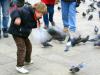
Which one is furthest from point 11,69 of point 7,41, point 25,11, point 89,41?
point 89,41

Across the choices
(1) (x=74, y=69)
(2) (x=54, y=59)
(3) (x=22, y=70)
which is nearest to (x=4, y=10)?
(2) (x=54, y=59)

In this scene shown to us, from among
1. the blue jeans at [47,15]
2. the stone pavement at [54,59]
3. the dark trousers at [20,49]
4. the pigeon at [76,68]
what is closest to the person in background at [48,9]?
the blue jeans at [47,15]

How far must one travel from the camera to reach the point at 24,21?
6.23 metres

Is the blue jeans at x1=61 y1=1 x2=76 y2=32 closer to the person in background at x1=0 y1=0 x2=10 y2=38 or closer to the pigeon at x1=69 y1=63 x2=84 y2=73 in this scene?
the person in background at x1=0 y1=0 x2=10 y2=38

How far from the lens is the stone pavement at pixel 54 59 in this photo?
6.57 metres

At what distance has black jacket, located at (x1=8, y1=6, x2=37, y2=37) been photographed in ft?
20.2

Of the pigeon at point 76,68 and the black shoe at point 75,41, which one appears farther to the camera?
the black shoe at point 75,41

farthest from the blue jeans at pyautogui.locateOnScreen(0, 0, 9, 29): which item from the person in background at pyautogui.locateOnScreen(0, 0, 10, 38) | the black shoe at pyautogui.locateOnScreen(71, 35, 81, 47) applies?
the black shoe at pyautogui.locateOnScreen(71, 35, 81, 47)

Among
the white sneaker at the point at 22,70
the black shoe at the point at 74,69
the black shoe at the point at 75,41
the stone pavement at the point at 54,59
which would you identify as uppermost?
the black shoe at the point at 75,41

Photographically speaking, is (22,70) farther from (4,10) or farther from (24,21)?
(4,10)

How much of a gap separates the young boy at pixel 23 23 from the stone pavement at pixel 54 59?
13.7 inches

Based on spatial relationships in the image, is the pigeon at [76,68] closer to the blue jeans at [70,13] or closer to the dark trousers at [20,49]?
the dark trousers at [20,49]

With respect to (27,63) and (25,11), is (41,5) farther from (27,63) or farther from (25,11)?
(27,63)

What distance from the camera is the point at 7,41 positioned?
29.5 feet
